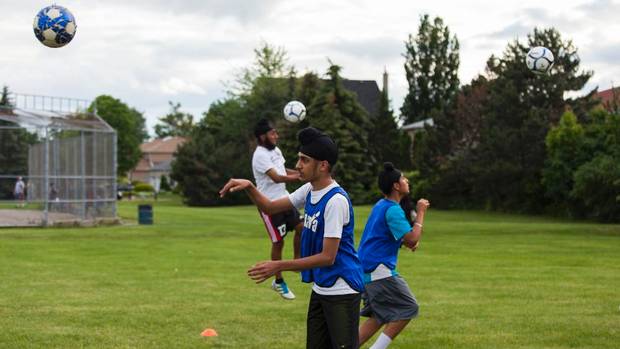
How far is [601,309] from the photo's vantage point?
11.8m

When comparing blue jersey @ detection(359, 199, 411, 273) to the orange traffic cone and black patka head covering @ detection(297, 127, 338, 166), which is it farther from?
the orange traffic cone

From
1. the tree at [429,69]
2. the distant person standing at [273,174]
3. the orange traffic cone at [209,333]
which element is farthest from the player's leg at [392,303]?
the tree at [429,69]

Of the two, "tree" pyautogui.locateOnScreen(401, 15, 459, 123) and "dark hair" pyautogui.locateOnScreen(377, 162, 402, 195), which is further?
"tree" pyautogui.locateOnScreen(401, 15, 459, 123)

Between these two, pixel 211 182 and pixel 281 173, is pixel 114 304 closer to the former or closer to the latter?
pixel 281 173

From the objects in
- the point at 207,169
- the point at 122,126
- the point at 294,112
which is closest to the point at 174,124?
the point at 122,126

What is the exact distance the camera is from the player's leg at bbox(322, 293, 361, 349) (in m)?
5.96

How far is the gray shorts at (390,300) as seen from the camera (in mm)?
7684

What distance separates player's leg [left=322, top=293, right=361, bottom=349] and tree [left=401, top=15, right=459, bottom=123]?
8749cm

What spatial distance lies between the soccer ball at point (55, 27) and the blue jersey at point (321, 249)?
6.96 metres

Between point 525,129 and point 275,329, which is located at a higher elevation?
point 525,129

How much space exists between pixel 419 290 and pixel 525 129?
3677 cm

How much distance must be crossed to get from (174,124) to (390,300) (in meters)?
180

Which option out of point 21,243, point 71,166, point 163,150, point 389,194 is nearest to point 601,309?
point 389,194

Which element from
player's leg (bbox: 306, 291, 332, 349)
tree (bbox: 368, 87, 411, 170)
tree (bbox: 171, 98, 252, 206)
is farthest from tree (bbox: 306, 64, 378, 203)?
player's leg (bbox: 306, 291, 332, 349)
